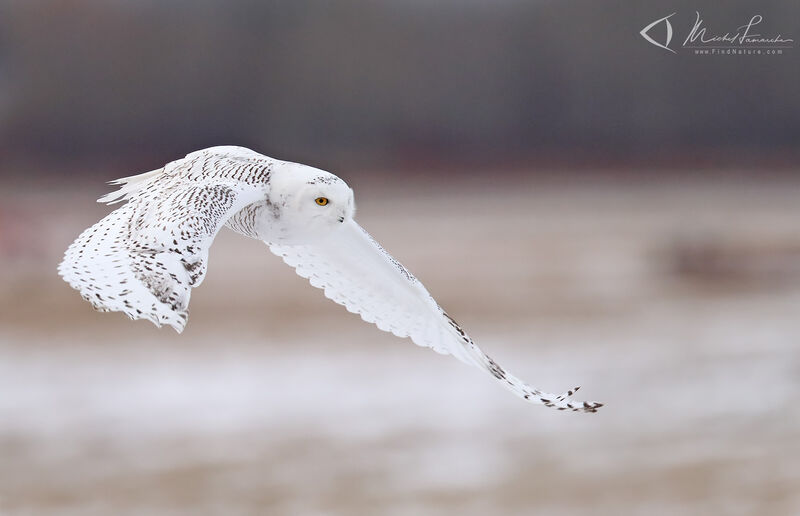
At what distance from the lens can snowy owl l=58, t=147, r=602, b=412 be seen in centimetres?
121

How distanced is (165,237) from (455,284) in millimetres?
10572

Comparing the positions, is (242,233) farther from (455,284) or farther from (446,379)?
(455,284)

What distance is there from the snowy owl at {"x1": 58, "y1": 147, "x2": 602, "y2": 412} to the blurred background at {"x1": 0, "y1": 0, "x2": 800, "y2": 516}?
228 cm

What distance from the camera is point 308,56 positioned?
441 cm

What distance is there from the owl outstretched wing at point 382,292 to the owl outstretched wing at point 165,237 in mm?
278

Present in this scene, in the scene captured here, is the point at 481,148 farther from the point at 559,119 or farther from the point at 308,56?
the point at 308,56

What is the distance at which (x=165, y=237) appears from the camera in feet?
4.13

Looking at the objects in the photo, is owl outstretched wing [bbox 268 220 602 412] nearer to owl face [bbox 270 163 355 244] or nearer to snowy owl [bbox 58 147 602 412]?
snowy owl [bbox 58 147 602 412]

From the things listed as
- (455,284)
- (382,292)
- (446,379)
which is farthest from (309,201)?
(455,284)

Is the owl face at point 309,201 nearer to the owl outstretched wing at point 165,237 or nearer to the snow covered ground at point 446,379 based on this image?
the owl outstretched wing at point 165,237

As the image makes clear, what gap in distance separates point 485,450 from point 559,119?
3.17 metres

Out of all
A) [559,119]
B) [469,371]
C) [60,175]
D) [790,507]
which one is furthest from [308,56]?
[790,507]

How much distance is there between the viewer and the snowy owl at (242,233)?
121cm

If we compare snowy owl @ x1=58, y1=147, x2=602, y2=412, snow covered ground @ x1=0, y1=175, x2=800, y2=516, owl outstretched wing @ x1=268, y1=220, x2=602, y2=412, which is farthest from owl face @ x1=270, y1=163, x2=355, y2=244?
snow covered ground @ x1=0, y1=175, x2=800, y2=516
